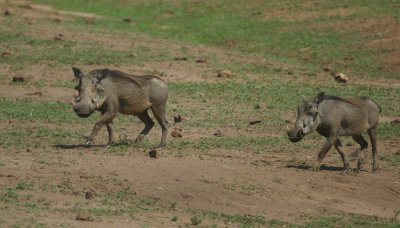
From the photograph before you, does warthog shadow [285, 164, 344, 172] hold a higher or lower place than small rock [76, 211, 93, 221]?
lower

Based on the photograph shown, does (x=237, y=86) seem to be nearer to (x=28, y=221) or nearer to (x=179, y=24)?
(x=179, y=24)

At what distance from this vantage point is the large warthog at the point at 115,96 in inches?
541

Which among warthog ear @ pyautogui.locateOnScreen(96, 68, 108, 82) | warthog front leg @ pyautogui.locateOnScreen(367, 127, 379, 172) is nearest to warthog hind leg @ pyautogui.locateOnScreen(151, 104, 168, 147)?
warthog ear @ pyautogui.locateOnScreen(96, 68, 108, 82)

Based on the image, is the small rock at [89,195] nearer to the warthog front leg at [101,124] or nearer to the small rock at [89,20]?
the warthog front leg at [101,124]

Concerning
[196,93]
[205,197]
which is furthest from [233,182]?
[196,93]

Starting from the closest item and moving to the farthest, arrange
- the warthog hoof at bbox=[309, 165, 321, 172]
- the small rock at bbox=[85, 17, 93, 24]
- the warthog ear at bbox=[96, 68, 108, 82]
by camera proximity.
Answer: the warthog hoof at bbox=[309, 165, 321, 172]
the warthog ear at bbox=[96, 68, 108, 82]
the small rock at bbox=[85, 17, 93, 24]

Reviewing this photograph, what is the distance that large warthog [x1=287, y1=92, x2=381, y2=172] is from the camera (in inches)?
536

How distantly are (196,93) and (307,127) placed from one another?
6.13 m

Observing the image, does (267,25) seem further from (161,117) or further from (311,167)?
(311,167)

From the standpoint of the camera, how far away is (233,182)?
12406 millimetres

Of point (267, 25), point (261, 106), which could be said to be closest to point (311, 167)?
point (261, 106)

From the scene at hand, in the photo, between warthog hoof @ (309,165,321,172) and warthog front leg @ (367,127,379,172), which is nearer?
warthog hoof @ (309,165,321,172)

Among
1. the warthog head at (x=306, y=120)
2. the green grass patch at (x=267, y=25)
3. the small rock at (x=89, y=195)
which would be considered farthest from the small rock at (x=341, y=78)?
the small rock at (x=89, y=195)

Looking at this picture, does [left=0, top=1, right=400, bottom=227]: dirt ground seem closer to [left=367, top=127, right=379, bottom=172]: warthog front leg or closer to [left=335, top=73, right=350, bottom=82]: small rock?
[left=367, top=127, right=379, bottom=172]: warthog front leg
